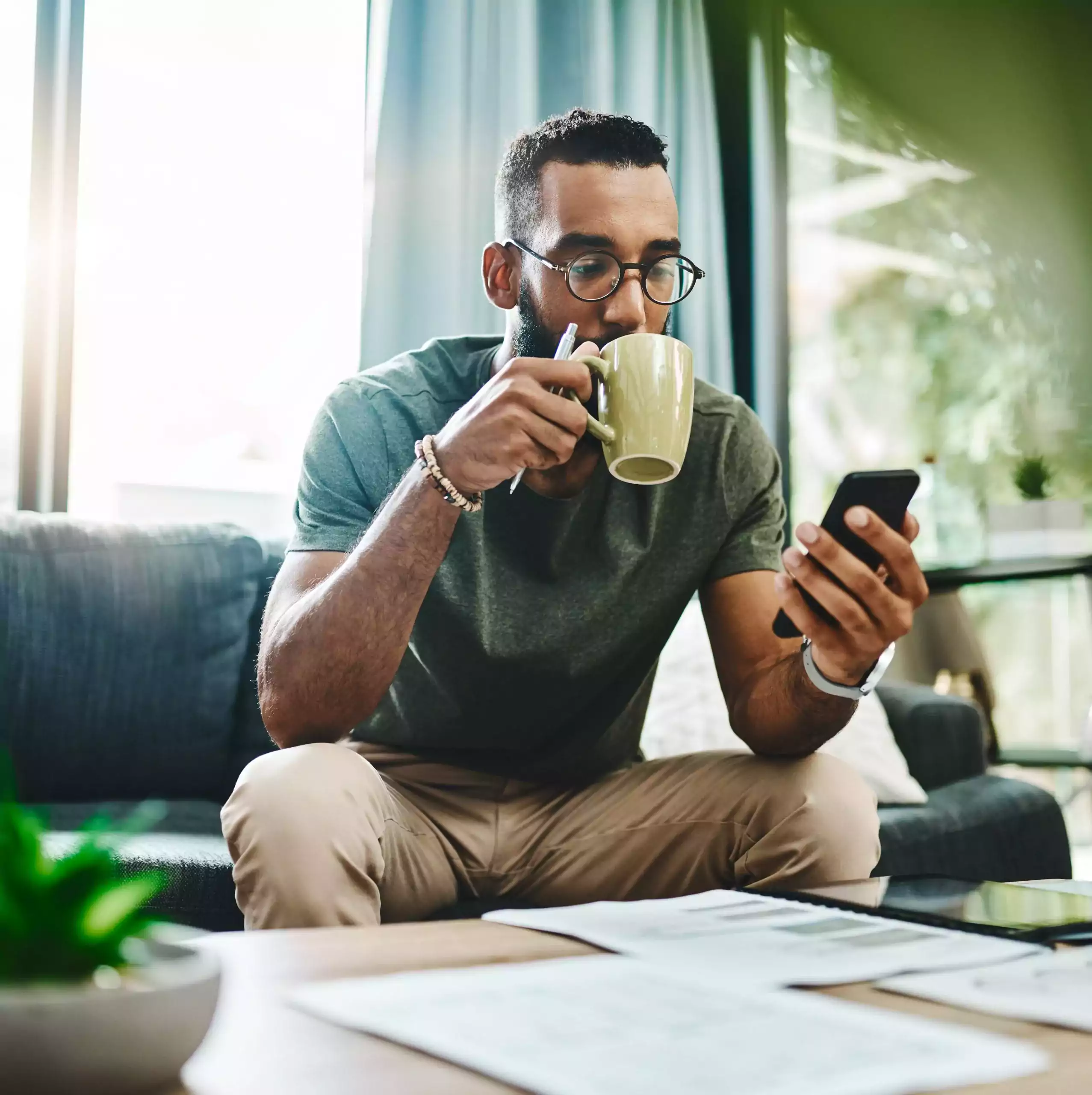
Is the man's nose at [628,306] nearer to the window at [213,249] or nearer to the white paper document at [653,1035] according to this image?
the white paper document at [653,1035]

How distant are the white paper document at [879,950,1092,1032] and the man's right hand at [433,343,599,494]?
2.11ft

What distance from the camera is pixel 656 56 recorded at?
325 cm

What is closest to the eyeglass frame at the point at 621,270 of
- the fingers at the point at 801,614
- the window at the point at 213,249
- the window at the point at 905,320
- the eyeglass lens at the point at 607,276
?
the eyeglass lens at the point at 607,276

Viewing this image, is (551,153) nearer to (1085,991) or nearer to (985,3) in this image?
(1085,991)

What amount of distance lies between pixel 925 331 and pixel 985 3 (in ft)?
3.91

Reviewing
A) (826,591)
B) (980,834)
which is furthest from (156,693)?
(980,834)

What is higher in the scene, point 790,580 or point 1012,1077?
point 790,580

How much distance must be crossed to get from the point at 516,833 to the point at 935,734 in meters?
1.18

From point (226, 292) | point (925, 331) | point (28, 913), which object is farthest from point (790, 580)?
point (925, 331)

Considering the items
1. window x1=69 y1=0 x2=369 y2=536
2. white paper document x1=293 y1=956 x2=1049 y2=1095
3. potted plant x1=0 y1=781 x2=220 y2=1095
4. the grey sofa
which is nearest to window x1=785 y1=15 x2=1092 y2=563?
window x1=69 y1=0 x2=369 y2=536

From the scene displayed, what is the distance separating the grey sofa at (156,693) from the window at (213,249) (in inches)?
25.5

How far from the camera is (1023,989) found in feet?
2.10

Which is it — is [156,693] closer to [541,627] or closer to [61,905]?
[541,627]

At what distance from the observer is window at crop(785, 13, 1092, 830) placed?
3.60m
